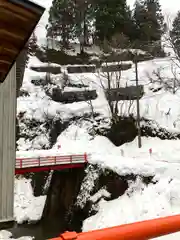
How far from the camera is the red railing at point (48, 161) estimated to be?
17.1 meters

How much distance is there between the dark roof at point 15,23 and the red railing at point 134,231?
104 centimetres

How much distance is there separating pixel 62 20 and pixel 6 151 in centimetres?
3950

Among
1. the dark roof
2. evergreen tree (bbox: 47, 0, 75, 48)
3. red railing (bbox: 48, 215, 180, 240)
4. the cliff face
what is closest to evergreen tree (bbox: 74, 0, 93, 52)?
evergreen tree (bbox: 47, 0, 75, 48)

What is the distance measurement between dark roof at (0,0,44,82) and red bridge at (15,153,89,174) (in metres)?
16.0

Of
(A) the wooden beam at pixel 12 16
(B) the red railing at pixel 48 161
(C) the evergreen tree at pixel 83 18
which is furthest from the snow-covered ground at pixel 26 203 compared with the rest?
(C) the evergreen tree at pixel 83 18

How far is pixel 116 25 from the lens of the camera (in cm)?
3938

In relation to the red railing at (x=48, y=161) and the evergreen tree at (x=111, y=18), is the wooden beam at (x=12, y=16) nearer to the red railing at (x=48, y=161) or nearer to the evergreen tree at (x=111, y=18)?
the red railing at (x=48, y=161)

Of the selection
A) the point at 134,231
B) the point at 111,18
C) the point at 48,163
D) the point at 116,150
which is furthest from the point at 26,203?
the point at 111,18

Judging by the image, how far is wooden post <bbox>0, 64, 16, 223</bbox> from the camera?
5324 millimetres

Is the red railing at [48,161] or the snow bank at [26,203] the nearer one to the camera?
the red railing at [48,161]

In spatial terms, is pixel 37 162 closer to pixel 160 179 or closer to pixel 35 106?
pixel 160 179

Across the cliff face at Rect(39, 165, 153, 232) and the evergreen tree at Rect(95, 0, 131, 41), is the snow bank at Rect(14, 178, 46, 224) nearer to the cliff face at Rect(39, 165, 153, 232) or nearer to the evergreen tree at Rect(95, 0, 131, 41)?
the cliff face at Rect(39, 165, 153, 232)

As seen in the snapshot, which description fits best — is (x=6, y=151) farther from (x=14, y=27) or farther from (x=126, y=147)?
(x=126, y=147)

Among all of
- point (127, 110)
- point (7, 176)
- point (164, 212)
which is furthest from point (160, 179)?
point (127, 110)
